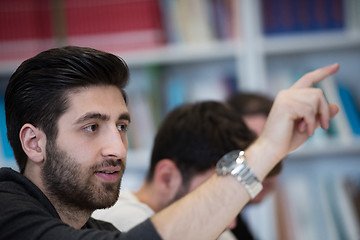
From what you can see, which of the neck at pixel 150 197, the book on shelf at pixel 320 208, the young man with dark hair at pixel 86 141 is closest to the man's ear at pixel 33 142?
the young man with dark hair at pixel 86 141

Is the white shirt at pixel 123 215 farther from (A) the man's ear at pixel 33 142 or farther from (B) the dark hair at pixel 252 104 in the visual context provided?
(B) the dark hair at pixel 252 104

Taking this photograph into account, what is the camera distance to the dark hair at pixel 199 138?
155 cm

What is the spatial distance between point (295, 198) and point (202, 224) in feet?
6.17

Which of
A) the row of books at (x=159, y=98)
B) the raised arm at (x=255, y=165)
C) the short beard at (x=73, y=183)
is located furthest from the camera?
the row of books at (x=159, y=98)

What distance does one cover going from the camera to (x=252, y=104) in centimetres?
234

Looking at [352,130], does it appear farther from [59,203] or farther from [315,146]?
[59,203]

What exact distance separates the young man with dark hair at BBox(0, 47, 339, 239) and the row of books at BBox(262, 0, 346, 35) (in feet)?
5.43

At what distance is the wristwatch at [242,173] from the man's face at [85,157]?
207mm

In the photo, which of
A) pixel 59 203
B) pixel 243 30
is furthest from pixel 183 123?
pixel 243 30

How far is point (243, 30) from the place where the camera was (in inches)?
105

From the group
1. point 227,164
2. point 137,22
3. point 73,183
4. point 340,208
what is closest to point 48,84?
point 73,183

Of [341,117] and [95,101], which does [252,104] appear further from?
[95,101]

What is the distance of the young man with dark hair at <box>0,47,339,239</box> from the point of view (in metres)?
0.94

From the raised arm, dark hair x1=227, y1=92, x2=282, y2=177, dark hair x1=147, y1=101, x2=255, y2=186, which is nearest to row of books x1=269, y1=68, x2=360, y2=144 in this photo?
dark hair x1=227, y1=92, x2=282, y2=177
